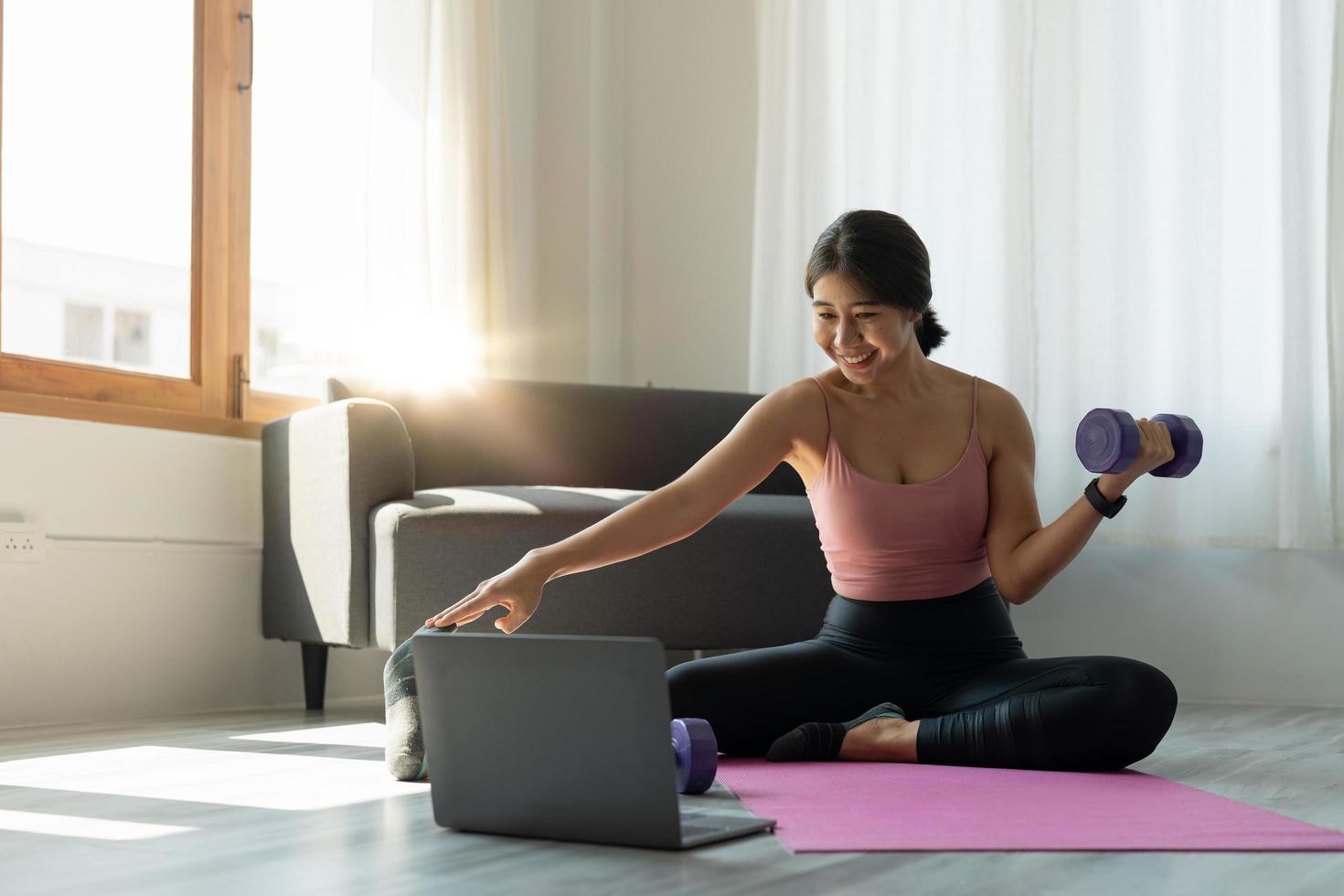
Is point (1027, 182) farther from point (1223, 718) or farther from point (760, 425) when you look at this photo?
point (760, 425)

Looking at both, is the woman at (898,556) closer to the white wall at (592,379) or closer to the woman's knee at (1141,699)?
the woman's knee at (1141,699)

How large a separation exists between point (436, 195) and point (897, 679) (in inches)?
85.9

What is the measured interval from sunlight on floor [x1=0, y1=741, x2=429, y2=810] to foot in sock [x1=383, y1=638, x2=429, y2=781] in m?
0.02

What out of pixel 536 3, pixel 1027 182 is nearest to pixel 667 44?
pixel 536 3

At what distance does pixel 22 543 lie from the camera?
265cm

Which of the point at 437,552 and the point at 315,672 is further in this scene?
the point at 315,672

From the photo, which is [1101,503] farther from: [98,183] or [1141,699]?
[98,183]

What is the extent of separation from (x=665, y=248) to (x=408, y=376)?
1101 millimetres

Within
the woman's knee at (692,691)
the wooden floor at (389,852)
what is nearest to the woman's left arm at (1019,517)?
the wooden floor at (389,852)

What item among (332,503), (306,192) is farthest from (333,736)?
(306,192)

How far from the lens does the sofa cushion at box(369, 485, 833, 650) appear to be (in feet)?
8.38

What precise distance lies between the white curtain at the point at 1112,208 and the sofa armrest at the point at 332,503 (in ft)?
4.61

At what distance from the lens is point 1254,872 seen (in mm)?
1174

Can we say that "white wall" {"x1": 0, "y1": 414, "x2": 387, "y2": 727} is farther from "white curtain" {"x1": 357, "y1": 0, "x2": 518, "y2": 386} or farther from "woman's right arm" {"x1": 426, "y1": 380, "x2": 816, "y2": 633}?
"woman's right arm" {"x1": 426, "y1": 380, "x2": 816, "y2": 633}
